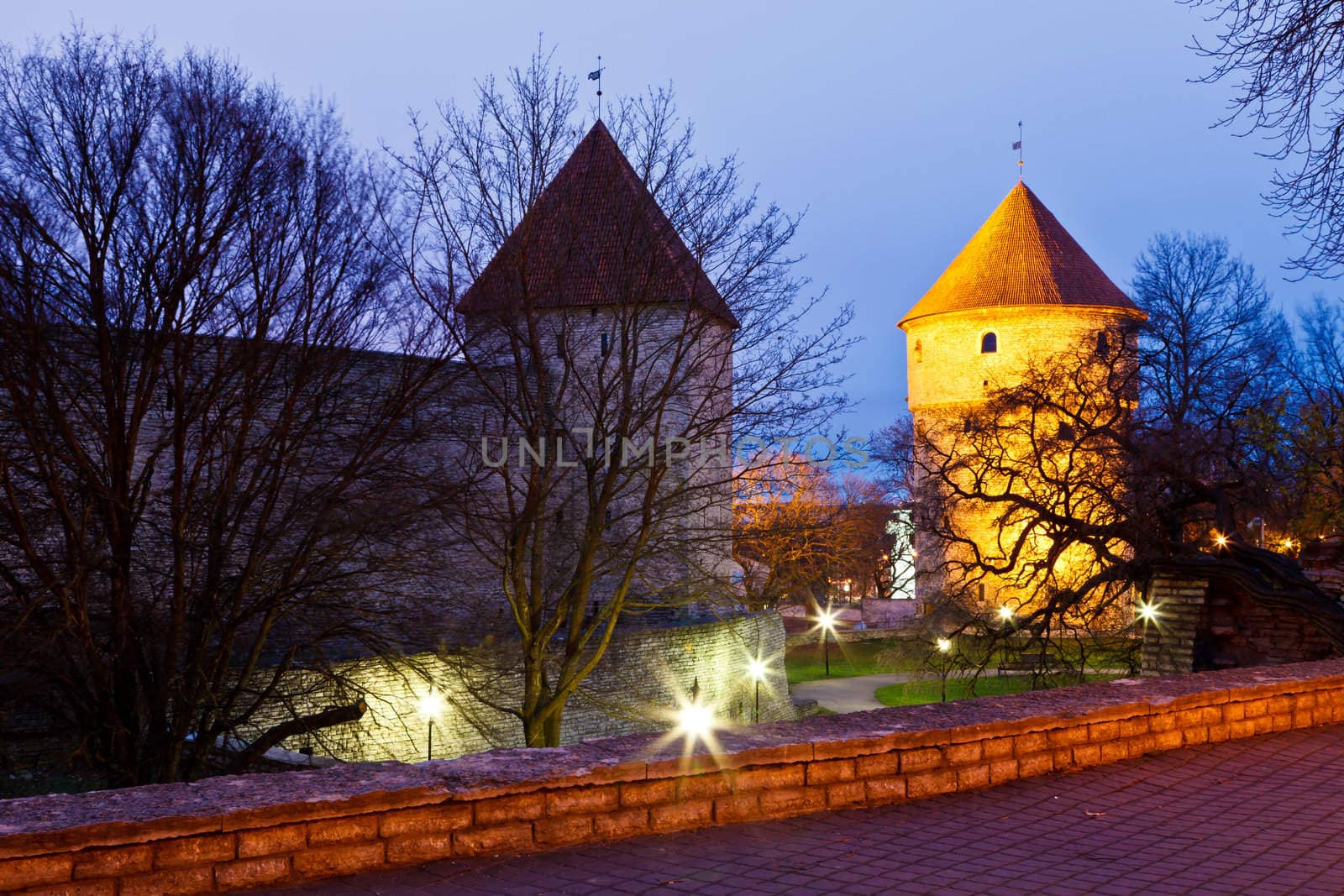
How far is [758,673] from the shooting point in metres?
25.2

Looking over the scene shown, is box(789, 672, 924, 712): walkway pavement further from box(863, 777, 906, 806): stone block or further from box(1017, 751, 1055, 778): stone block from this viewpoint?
box(863, 777, 906, 806): stone block

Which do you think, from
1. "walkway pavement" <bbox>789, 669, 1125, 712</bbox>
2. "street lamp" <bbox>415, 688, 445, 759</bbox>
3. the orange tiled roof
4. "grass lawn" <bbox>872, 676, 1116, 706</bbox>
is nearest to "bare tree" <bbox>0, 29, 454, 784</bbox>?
"street lamp" <bbox>415, 688, 445, 759</bbox>

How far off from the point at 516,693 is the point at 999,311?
935 inches

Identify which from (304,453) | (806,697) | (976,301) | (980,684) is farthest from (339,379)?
(976,301)

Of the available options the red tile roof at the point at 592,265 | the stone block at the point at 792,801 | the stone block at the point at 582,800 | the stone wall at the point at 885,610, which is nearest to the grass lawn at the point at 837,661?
the stone wall at the point at 885,610

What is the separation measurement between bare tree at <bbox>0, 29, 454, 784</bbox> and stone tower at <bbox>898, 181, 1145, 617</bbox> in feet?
87.1

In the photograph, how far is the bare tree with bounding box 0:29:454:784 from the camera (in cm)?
1009

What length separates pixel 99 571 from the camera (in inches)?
409

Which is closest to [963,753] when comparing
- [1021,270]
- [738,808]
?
[738,808]

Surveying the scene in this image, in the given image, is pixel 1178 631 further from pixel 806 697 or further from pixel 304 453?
pixel 806 697

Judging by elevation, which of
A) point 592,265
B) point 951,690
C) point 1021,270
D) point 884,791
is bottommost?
point 951,690

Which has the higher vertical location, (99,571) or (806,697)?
(99,571)

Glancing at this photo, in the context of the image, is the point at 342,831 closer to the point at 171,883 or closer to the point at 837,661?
the point at 171,883

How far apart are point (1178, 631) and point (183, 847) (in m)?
11.4
